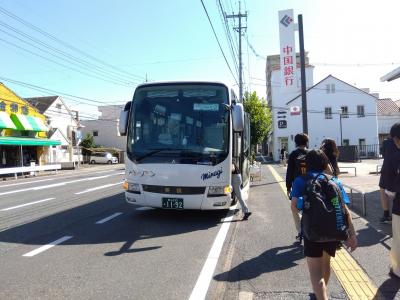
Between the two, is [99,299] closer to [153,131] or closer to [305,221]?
[305,221]

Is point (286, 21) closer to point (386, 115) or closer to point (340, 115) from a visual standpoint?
point (340, 115)

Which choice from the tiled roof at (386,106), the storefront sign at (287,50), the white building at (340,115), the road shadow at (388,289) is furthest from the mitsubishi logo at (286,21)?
the tiled roof at (386,106)

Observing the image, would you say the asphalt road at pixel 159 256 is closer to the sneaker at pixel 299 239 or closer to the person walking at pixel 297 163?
the sneaker at pixel 299 239

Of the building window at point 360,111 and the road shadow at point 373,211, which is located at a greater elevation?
the building window at point 360,111

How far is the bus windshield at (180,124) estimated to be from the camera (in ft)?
31.9

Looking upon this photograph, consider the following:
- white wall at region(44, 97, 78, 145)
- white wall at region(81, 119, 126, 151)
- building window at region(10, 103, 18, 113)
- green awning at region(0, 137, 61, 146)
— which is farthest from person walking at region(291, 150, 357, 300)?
white wall at region(81, 119, 126, 151)

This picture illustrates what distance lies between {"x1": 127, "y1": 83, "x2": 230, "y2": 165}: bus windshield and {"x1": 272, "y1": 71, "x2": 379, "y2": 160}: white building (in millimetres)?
48681

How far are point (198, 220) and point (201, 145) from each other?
5.85 feet

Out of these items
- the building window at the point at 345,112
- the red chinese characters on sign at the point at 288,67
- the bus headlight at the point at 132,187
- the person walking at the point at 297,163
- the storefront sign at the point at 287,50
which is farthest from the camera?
the building window at the point at 345,112

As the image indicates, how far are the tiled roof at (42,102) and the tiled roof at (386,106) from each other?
50941 mm

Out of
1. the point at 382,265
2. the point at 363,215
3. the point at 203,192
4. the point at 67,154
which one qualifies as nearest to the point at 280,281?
the point at 382,265

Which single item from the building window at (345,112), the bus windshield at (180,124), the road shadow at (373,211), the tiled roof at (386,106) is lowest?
the road shadow at (373,211)

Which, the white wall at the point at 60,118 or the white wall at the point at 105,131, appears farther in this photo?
the white wall at the point at 105,131

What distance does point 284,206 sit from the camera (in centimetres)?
1252
